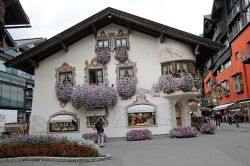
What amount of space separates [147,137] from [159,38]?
23.6ft

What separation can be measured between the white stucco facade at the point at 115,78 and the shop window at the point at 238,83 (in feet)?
85.4

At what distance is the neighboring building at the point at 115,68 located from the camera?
24.8m

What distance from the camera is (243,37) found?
4591 cm

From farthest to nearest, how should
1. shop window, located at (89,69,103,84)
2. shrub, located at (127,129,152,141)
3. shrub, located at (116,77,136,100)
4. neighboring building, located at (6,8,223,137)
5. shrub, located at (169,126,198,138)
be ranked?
1. shop window, located at (89,69,103,84)
2. neighboring building, located at (6,8,223,137)
3. shrub, located at (116,77,136,100)
4. shrub, located at (127,129,152,141)
5. shrub, located at (169,126,198,138)

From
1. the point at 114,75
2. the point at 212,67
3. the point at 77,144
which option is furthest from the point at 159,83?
the point at 212,67

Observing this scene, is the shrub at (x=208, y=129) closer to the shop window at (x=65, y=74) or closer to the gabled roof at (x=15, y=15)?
the shop window at (x=65, y=74)

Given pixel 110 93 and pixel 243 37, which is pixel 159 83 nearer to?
pixel 110 93

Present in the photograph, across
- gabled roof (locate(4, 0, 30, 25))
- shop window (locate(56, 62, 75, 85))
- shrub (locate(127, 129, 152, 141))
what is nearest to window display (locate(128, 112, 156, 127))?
shrub (locate(127, 129, 152, 141))

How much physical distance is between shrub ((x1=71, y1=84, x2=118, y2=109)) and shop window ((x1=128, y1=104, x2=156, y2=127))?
5.10 feet

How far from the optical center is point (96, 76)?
85.4ft

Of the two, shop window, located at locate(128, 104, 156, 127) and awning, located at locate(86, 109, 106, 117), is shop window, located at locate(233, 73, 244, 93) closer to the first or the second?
shop window, located at locate(128, 104, 156, 127)

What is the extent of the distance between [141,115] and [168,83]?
9.93 ft

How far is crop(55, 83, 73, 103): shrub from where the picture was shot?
25.6 meters

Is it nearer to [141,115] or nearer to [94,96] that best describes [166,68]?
[141,115]
